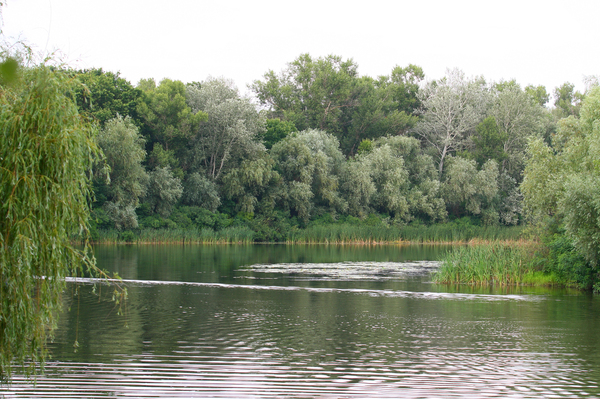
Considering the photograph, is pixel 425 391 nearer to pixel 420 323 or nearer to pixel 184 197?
pixel 420 323

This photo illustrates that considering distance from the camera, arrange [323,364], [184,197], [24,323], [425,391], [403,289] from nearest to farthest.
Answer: [24,323], [425,391], [323,364], [403,289], [184,197]

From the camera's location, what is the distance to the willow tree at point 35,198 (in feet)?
22.8

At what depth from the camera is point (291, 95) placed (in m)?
79.2

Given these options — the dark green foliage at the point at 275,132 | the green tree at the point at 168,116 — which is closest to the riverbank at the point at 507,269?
the green tree at the point at 168,116

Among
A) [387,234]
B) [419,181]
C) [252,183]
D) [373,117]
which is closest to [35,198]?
[387,234]

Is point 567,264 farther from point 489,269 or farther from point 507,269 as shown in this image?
point 489,269

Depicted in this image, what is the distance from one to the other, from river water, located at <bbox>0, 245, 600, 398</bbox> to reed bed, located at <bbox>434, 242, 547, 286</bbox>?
140cm

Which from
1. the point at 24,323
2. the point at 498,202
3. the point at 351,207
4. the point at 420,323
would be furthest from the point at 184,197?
the point at 24,323

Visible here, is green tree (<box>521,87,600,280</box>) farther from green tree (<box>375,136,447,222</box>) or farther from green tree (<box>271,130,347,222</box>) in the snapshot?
green tree (<box>375,136,447,222</box>)

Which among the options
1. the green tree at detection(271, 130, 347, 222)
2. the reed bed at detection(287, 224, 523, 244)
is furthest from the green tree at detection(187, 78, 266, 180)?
the reed bed at detection(287, 224, 523, 244)

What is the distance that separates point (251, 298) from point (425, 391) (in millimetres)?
11101

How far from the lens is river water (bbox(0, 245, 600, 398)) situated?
32.8 feet

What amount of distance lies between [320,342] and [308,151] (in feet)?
159

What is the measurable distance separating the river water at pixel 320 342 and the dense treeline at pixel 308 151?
28.5 metres
